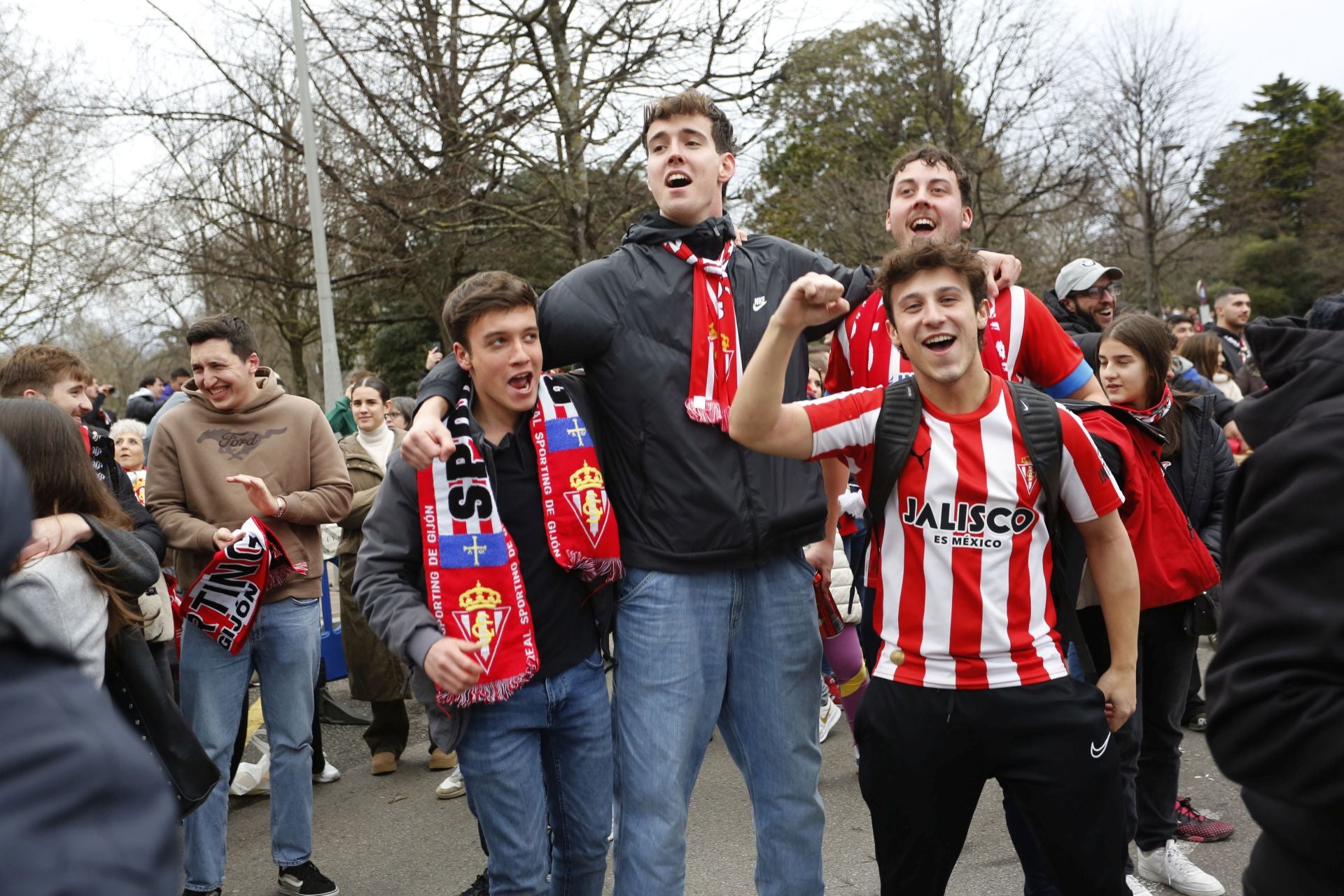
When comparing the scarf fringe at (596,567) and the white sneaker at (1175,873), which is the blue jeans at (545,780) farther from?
the white sneaker at (1175,873)

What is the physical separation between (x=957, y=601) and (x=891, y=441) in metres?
0.41

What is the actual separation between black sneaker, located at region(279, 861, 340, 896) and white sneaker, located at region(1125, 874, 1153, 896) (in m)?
2.93

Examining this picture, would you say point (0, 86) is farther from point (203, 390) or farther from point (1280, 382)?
point (1280, 382)

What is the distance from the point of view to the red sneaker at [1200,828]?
4242 mm

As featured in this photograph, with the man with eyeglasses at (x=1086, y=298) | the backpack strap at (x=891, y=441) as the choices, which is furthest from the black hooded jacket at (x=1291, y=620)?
the man with eyeglasses at (x=1086, y=298)

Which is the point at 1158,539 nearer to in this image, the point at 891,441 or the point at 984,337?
the point at 984,337

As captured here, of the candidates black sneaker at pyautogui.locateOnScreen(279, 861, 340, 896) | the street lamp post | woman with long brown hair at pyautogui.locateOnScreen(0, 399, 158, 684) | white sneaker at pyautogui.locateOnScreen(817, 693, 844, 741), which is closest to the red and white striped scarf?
woman with long brown hair at pyautogui.locateOnScreen(0, 399, 158, 684)

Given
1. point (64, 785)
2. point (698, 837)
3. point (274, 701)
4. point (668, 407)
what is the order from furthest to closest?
point (698, 837)
point (274, 701)
point (668, 407)
point (64, 785)

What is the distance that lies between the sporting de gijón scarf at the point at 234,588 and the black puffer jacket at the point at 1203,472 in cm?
348

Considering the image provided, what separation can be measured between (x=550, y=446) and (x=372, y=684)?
123 inches

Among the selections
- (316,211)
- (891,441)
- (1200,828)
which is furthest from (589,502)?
(316,211)

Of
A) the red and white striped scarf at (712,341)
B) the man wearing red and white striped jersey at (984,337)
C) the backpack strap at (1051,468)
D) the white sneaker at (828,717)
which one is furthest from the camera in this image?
the white sneaker at (828,717)

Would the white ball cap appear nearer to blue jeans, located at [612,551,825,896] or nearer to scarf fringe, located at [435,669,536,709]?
blue jeans, located at [612,551,825,896]

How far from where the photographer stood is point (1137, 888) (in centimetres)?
387
